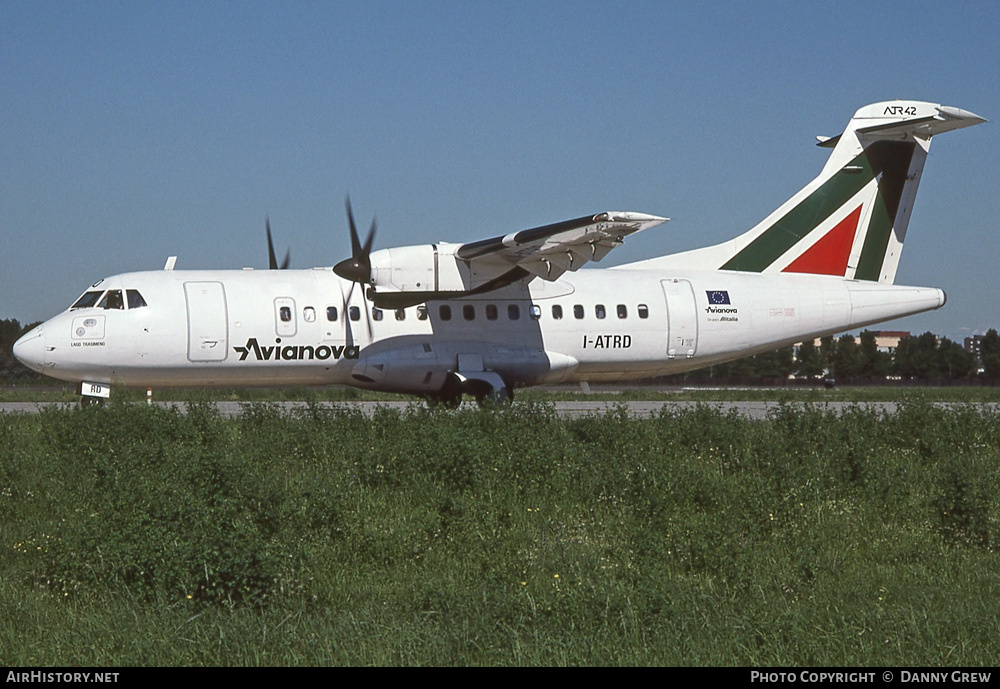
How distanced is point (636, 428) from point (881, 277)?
12.1 meters

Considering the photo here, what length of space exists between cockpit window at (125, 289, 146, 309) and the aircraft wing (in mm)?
6407

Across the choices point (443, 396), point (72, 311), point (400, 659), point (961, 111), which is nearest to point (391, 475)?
point (400, 659)

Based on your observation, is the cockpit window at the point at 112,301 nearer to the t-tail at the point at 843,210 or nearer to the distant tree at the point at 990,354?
the t-tail at the point at 843,210

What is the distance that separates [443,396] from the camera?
2152cm

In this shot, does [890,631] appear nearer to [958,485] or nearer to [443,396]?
[958,485]

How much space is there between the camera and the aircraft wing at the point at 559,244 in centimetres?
1850

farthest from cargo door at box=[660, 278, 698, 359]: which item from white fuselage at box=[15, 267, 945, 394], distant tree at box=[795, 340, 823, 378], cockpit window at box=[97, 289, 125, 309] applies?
distant tree at box=[795, 340, 823, 378]

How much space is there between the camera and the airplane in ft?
65.0

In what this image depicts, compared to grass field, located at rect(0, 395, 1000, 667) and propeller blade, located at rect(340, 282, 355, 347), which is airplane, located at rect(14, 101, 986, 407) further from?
grass field, located at rect(0, 395, 1000, 667)

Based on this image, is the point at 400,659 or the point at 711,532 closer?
the point at 400,659

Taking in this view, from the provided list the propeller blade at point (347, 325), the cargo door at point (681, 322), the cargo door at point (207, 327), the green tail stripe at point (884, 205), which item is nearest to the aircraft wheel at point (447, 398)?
the propeller blade at point (347, 325)

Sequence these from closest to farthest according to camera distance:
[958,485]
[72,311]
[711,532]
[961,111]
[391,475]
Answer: [711,532], [958,485], [391,475], [72,311], [961,111]

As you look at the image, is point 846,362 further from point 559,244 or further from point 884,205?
point 559,244

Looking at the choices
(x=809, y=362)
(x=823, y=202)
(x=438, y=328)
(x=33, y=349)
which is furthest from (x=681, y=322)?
(x=809, y=362)
